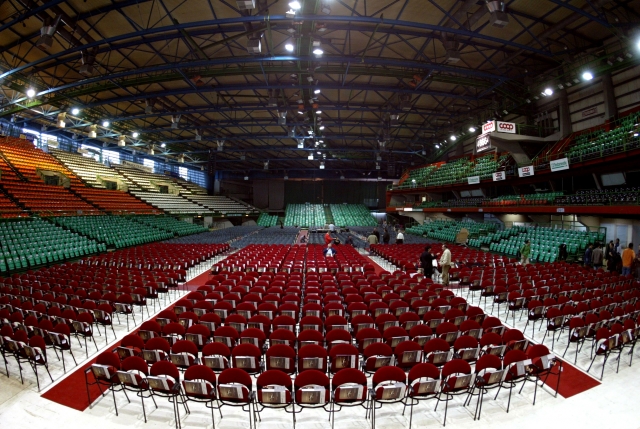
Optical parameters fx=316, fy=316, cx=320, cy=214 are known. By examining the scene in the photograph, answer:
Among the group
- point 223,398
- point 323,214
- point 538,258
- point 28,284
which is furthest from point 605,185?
point 323,214

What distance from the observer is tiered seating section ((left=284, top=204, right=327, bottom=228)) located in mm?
43312

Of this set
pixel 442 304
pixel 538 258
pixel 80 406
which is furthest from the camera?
pixel 538 258

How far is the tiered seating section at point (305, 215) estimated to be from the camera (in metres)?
43.3

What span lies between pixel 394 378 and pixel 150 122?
3081 centimetres

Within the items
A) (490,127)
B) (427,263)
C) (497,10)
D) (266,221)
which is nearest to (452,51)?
(497,10)

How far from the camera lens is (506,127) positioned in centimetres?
2048

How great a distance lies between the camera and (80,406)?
170 inches

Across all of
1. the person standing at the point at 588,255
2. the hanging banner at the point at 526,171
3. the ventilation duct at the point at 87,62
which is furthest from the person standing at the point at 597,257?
the ventilation duct at the point at 87,62

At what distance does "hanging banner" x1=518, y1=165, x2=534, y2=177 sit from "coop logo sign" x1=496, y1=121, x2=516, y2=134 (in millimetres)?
2577

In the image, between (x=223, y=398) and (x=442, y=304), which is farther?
(x=442, y=304)

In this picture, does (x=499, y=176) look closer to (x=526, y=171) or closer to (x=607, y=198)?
(x=526, y=171)

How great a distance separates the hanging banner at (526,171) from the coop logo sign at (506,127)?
8.46 ft

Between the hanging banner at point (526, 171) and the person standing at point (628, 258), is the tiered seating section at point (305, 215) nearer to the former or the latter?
the hanging banner at point (526, 171)

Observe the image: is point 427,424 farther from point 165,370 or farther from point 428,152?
point 428,152
